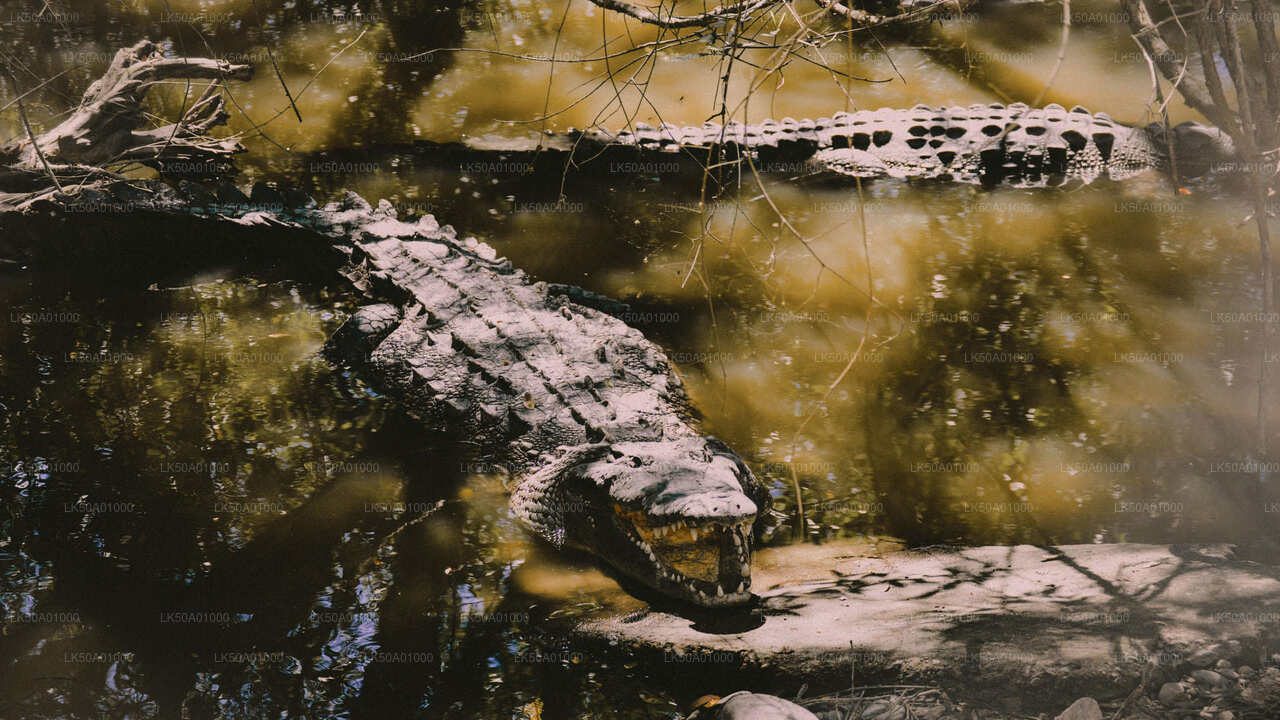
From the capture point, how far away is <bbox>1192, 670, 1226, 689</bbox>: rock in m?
2.37

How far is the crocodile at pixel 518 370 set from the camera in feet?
10.4

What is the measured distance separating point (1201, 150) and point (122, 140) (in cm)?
775

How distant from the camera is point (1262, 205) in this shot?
7.49ft

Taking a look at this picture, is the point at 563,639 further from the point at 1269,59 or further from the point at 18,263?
the point at 18,263

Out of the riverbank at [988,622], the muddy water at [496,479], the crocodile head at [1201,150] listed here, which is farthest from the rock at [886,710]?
the crocodile head at [1201,150]

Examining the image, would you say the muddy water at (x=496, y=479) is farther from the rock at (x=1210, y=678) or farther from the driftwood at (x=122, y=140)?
the rock at (x=1210, y=678)

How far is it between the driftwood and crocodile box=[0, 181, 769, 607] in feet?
0.97

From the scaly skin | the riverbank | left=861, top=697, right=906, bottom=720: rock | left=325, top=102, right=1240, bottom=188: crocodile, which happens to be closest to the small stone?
the riverbank

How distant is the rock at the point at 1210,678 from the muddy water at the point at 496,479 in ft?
3.26

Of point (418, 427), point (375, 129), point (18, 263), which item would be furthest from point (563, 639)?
point (375, 129)

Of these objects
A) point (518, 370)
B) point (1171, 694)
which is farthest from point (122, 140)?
point (1171, 694)

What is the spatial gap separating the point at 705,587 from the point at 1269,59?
2714 mm

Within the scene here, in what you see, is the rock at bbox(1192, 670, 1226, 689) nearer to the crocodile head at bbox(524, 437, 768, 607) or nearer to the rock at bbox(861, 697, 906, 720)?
the rock at bbox(861, 697, 906, 720)

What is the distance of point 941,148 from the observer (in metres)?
6.66
